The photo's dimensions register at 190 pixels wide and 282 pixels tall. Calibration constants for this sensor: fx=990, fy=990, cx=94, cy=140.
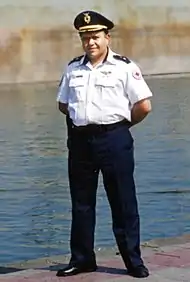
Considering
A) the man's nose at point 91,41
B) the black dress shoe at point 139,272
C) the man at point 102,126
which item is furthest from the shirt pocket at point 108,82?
the black dress shoe at point 139,272

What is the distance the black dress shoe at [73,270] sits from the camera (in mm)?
6141

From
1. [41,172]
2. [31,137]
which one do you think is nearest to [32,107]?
[31,137]

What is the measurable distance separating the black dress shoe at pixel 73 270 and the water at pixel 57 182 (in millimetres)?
1502

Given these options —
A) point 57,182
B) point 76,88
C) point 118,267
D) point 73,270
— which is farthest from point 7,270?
point 57,182

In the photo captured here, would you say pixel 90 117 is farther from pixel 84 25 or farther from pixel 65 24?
pixel 65 24

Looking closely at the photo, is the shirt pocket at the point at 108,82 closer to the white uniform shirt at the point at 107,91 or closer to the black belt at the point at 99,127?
the white uniform shirt at the point at 107,91

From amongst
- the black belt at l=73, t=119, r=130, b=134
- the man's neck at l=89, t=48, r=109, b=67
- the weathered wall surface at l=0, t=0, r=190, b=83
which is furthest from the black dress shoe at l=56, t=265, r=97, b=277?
the weathered wall surface at l=0, t=0, r=190, b=83

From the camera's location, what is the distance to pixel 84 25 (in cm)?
593

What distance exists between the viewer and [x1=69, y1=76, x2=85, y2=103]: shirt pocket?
5934 millimetres

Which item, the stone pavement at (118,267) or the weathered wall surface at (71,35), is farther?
the weathered wall surface at (71,35)

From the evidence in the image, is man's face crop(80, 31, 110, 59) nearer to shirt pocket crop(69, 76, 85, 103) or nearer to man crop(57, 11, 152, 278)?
man crop(57, 11, 152, 278)

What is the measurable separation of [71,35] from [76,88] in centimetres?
2890

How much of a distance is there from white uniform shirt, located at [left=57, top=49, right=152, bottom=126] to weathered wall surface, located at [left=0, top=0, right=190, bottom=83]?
27.4 metres

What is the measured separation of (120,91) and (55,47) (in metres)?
29.1
